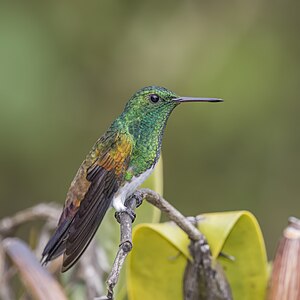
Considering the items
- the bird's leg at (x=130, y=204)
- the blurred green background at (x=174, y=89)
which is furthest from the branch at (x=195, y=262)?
the blurred green background at (x=174, y=89)

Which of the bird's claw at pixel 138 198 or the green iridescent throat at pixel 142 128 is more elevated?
the green iridescent throat at pixel 142 128

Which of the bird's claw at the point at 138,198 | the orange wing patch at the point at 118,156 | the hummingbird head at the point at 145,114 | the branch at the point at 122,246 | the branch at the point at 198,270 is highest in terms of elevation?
the hummingbird head at the point at 145,114

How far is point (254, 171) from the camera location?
455 centimetres

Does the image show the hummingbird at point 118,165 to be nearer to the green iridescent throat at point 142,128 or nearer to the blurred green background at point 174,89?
the green iridescent throat at point 142,128

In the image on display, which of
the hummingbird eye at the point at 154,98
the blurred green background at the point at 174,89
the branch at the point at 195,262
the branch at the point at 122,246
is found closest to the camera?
the branch at the point at 122,246

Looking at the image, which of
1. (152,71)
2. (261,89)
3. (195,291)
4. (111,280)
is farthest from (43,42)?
(111,280)

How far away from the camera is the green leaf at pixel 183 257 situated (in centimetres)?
154

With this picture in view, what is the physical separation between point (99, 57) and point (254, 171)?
95 centimetres

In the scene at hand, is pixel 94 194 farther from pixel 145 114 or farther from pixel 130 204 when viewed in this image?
pixel 145 114

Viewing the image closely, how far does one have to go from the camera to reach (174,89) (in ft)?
13.6

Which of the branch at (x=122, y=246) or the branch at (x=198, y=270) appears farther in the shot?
the branch at (x=198, y=270)

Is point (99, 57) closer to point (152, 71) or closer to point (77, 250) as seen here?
point (152, 71)

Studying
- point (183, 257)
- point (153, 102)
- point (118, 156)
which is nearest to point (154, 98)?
point (153, 102)

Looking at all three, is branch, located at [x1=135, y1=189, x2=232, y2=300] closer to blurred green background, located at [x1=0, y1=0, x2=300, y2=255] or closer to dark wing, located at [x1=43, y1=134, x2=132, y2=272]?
dark wing, located at [x1=43, y1=134, x2=132, y2=272]
